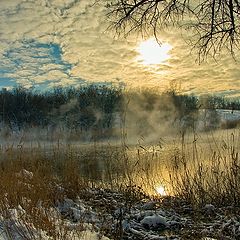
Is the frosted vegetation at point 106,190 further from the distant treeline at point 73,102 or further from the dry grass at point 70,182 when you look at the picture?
the distant treeline at point 73,102

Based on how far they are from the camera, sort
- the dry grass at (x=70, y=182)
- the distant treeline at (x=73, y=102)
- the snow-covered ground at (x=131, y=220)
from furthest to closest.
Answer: the distant treeline at (x=73, y=102) < the dry grass at (x=70, y=182) < the snow-covered ground at (x=131, y=220)

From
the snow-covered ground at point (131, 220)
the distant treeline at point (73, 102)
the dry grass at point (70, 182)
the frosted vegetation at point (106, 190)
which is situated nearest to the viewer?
the snow-covered ground at point (131, 220)

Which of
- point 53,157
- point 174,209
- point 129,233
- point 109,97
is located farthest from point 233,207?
point 109,97

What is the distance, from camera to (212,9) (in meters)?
6.43

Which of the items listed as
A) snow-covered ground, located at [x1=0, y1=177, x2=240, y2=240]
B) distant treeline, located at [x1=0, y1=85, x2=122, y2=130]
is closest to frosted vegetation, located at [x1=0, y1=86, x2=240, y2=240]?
snow-covered ground, located at [x1=0, y1=177, x2=240, y2=240]

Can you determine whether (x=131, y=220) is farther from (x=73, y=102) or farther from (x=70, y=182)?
(x=73, y=102)

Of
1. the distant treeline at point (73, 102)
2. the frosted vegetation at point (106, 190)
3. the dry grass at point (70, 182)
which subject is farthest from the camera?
the distant treeline at point (73, 102)

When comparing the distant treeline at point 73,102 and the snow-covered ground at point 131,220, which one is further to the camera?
the distant treeline at point 73,102

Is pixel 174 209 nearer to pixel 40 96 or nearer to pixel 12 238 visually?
pixel 12 238

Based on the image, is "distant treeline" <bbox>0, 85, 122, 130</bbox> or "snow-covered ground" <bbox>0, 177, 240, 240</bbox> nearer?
"snow-covered ground" <bbox>0, 177, 240, 240</bbox>

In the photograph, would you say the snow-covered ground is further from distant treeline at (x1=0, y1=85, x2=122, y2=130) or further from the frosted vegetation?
distant treeline at (x1=0, y1=85, x2=122, y2=130)

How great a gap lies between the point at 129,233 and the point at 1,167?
2.78 meters

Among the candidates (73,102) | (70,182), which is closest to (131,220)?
(70,182)

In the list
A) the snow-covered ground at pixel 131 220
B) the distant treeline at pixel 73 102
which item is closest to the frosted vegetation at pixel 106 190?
the snow-covered ground at pixel 131 220
